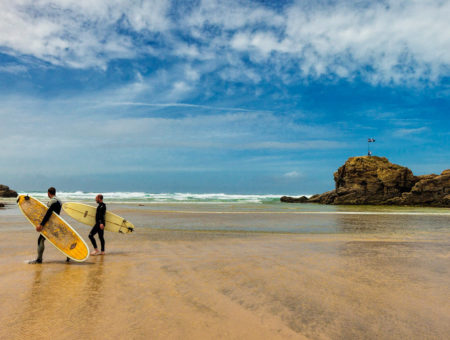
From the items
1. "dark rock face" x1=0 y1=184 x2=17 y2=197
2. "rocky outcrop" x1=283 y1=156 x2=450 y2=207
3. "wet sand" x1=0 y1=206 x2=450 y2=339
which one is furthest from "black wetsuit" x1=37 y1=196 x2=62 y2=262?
"dark rock face" x1=0 y1=184 x2=17 y2=197

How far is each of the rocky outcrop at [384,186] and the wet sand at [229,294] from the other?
43407 millimetres

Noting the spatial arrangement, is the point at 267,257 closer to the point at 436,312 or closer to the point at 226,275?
the point at 226,275

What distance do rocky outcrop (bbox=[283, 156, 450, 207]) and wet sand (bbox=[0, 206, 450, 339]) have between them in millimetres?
43407

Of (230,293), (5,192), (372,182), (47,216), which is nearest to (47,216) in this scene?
(47,216)

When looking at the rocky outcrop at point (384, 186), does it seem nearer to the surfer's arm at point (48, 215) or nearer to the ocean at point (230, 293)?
the ocean at point (230, 293)

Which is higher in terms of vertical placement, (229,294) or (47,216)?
(47,216)

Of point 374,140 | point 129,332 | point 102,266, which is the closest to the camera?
point 129,332

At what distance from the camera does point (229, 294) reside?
217 inches

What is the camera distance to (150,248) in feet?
33.6

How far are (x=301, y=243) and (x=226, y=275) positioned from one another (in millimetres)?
5361

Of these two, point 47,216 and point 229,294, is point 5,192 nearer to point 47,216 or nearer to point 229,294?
point 47,216

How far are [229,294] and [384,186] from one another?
53.1 metres

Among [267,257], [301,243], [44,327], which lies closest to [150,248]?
[267,257]

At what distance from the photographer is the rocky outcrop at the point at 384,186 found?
46906 millimetres
